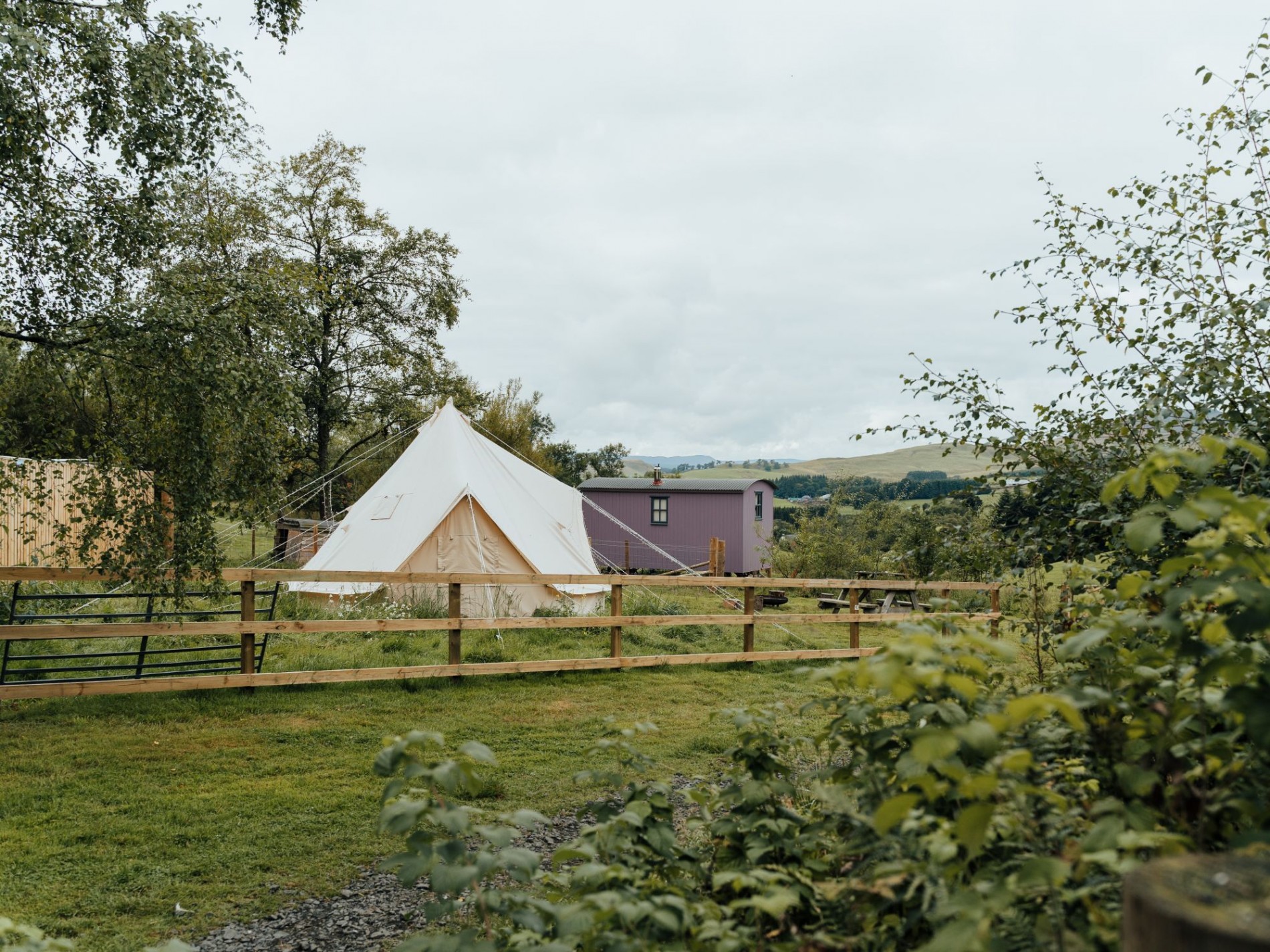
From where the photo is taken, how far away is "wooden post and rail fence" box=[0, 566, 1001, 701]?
6.71 meters

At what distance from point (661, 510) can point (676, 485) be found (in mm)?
1121

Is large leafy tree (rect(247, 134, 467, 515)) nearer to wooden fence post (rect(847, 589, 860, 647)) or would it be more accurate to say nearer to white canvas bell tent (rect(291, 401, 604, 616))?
white canvas bell tent (rect(291, 401, 604, 616))

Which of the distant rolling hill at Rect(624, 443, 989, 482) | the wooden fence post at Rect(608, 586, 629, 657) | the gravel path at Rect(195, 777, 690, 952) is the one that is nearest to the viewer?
the gravel path at Rect(195, 777, 690, 952)

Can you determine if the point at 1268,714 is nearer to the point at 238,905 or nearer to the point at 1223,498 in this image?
the point at 1223,498

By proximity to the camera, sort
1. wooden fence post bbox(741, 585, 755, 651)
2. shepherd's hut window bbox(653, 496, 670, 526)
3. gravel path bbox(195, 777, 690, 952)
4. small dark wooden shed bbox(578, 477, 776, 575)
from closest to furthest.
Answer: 1. gravel path bbox(195, 777, 690, 952)
2. wooden fence post bbox(741, 585, 755, 651)
3. small dark wooden shed bbox(578, 477, 776, 575)
4. shepherd's hut window bbox(653, 496, 670, 526)

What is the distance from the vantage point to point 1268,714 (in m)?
1.37

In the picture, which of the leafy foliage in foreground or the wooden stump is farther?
the leafy foliage in foreground

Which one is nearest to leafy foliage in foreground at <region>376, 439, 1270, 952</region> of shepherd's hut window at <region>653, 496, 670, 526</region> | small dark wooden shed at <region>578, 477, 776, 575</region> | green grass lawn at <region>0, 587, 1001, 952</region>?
green grass lawn at <region>0, 587, 1001, 952</region>

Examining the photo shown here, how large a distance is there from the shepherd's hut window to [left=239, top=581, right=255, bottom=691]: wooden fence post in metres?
23.7

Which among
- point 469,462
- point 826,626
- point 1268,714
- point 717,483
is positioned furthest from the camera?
point 717,483

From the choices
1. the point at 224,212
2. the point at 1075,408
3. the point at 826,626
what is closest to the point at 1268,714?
the point at 1075,408

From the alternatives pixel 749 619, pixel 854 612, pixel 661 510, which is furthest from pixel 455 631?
pixel 661 510

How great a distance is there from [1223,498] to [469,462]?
40.8ft

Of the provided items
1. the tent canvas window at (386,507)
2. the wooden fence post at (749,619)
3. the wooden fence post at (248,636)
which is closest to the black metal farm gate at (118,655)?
the wooden fence post at (248,636)
